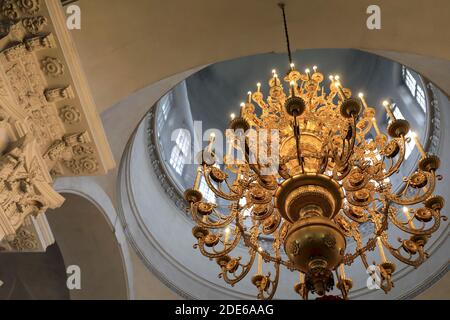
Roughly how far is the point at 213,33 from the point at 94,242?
501 cm

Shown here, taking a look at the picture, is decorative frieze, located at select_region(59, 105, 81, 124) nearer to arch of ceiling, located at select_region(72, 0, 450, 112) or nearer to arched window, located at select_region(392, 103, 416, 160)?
arch of ceiling, located at select_region(72, 0, 450, 112)

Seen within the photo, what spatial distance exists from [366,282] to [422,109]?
430 cm

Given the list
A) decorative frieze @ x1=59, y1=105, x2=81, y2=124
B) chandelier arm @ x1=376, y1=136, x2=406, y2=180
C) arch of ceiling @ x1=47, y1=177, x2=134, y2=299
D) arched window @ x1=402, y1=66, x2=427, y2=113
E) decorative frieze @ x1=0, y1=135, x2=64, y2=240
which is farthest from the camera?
arched window @ x1=402, y1=66, x2=427, y2=113

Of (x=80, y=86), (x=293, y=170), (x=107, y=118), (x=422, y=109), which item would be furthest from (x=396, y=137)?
(x=422, y=109)

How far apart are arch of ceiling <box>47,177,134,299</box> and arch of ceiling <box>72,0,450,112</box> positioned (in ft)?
9.82

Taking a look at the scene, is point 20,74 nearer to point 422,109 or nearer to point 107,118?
point 107,118

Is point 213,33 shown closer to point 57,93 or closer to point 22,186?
point 57,93

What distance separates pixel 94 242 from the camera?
9.08 meters

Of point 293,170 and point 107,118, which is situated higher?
point 107,118

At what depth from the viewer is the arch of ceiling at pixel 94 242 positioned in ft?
28.4

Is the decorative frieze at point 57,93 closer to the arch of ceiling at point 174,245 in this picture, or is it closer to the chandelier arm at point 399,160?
the chandelier arm at point 399,160

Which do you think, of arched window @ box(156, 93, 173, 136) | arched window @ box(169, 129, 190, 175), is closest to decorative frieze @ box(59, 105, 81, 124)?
arched window @ box(156, 93, 173, 136)

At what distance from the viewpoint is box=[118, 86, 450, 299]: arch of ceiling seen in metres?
10.1
